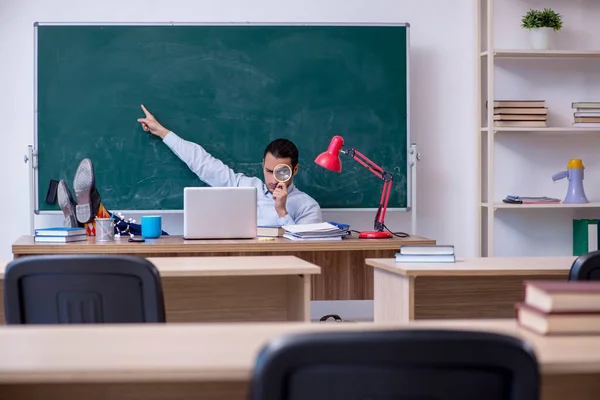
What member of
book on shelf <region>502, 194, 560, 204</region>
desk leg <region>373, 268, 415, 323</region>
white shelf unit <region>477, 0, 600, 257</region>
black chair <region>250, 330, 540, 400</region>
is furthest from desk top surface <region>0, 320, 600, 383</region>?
white shelf unit <region>477, 0, 600, 257</region>

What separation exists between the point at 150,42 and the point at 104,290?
10.6 ft

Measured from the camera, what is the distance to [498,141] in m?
5.31

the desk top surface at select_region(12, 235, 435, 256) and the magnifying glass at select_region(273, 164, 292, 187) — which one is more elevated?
the magnifying glass at select_region(273, 164, 292, 187)

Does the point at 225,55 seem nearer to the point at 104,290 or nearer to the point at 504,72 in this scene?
the point at 504,72

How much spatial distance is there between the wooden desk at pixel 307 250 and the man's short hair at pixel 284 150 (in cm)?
65

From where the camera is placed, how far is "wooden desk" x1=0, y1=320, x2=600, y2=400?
1207 millimetres

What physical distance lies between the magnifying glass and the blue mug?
2.30 feet

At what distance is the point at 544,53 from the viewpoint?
16.5 ft

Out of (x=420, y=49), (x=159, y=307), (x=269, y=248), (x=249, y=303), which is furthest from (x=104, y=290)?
(x=420, y=49)

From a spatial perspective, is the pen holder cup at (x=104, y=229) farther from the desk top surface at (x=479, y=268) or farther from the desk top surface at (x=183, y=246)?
the desk top surface at (x=479, y=268)

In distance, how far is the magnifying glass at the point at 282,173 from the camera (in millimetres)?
4422

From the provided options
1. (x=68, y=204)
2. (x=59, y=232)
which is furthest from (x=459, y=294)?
(x=68, y=204)

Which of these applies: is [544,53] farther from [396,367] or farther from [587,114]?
[396,367]

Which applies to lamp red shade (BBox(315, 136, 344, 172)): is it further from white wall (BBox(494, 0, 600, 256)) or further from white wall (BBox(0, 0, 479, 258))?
white wall (BBox(494, 0, 600, 256))
